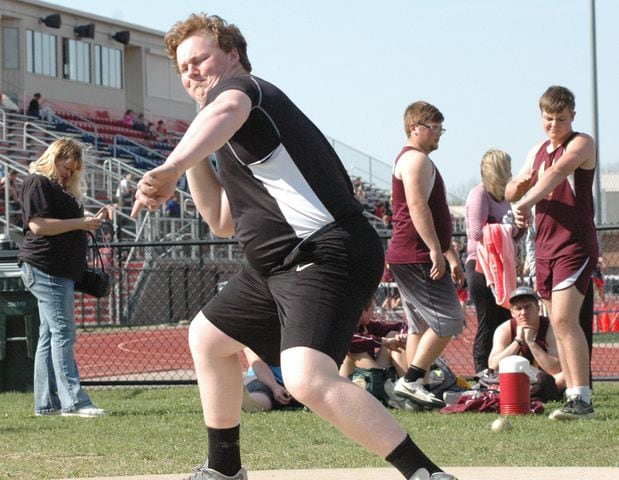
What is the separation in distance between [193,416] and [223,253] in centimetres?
1094

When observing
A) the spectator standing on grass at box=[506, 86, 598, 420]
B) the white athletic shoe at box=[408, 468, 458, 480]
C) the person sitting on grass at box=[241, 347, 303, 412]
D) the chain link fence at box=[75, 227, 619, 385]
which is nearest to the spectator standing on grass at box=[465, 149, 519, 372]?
the spectator standing on grass at box=[506, 86, 598, 420]

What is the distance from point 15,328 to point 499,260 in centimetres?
433

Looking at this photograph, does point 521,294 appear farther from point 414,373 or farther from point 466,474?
point 466,474

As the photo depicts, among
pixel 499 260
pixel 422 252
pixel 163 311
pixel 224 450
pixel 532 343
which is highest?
pixel 422 252

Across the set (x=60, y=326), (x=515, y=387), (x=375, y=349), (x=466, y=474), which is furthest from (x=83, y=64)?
(x=466, y=474)

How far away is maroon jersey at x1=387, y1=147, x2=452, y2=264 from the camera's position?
27.3 feet

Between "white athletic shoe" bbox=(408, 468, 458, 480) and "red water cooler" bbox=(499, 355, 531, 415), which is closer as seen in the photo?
"white athletic shoe" bbox=(408, 468, 458, 480)

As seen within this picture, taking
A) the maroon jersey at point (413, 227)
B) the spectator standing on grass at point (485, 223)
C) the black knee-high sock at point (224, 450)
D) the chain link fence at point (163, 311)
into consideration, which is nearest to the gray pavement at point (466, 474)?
the black knee-high sock at point (224, 450)

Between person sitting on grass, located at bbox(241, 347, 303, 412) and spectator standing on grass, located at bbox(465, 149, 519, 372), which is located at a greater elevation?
spectator standing on grass, located at bbox(465, 149, 519, 372)

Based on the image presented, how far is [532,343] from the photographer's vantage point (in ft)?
29.6

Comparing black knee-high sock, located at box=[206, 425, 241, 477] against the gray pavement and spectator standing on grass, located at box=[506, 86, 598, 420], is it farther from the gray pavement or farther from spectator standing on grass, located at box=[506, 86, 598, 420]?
spectator standing on grass, located at box=[506, 86, 598, 420]

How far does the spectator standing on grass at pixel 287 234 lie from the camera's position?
4.17 metres

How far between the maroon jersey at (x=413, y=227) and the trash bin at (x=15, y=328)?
3636 millimetres

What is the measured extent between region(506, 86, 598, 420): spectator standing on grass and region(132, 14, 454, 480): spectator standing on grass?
3198 millimetres
